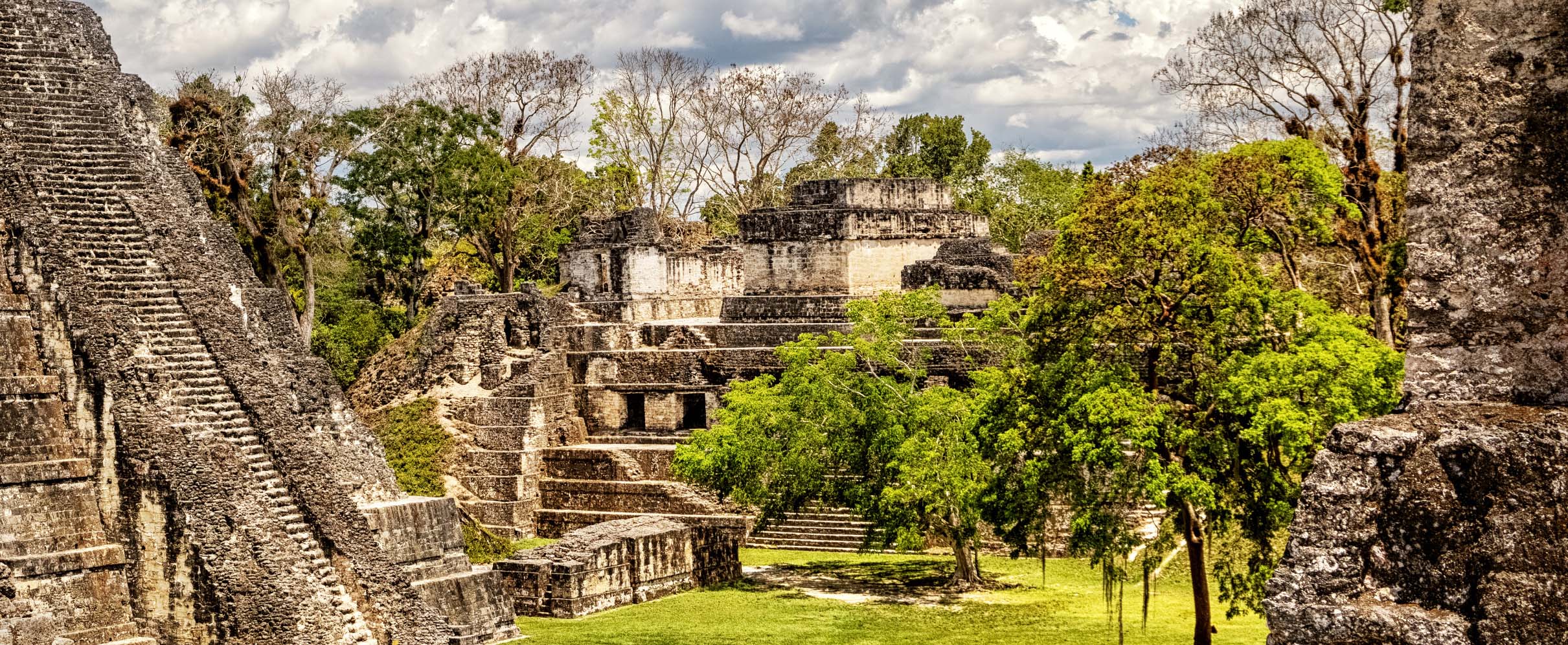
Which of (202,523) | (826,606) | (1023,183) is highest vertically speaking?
(1023,183)

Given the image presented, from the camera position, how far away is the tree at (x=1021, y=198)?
41656 mm

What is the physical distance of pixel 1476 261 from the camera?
4.13 metres

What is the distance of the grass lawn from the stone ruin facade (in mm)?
3404

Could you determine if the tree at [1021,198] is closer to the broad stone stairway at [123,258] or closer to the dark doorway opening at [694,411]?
the dark doorway opening at [694,411]

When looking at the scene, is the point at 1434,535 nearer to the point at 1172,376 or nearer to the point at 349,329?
the point at 1172,376

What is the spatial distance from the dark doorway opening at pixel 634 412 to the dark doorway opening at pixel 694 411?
0.78 metres

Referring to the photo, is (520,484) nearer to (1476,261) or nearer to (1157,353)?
(1157,353)

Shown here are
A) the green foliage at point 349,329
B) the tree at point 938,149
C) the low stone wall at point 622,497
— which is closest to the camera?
the low stone wall at point 622,497

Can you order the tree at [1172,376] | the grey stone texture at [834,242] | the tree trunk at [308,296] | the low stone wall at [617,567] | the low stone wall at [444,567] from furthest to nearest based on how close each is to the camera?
the tree trunk at [308,296] < the grey stone texture at [834,242] < the low stone wall at [617,567] < the low stone wall at [444,567] < the tree at [1172,376]

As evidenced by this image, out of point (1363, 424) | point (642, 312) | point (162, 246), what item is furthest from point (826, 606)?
point (1363, 424)

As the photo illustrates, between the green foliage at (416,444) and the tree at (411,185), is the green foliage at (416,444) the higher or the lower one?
the lower one

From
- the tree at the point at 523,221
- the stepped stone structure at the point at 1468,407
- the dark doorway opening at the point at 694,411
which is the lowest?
the dark doorway opening at the point at 694,411

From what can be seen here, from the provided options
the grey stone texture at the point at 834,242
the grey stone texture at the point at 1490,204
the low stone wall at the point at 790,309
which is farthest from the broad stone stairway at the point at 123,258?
the grey stone texture at the point at 1490,204

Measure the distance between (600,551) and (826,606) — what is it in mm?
2783
